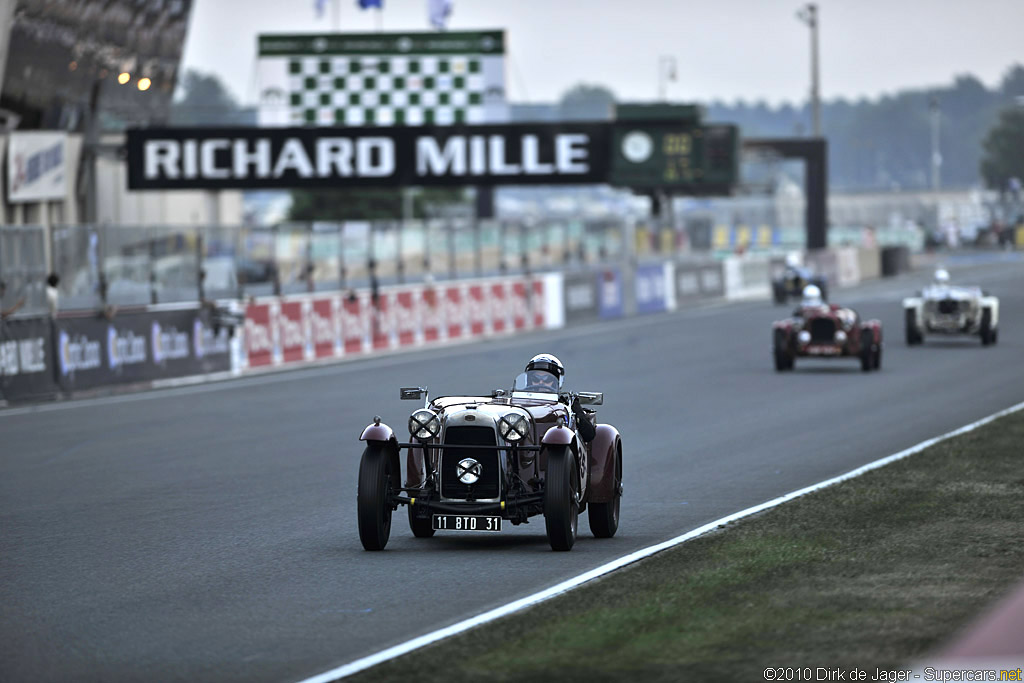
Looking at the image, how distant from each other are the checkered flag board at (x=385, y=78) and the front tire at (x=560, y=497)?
30.0 m

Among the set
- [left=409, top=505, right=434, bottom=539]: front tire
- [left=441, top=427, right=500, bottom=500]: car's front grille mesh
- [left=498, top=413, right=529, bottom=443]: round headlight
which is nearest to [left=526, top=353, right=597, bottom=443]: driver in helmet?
[left=498, top=413, right=529, bottom=443]: round headlight

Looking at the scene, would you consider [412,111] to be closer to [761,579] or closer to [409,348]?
[409,348]

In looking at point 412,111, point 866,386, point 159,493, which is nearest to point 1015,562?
point 159,493

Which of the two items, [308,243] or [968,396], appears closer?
[968,396]

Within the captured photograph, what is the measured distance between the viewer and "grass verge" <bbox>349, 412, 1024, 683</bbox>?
Result: 6.68 meters

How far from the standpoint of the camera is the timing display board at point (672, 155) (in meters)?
39.1

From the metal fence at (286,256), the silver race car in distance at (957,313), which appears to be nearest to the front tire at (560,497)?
the metal fence at (286,256)

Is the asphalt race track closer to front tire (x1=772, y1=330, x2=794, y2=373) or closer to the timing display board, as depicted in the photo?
front tire (x1=772, y1=330, x2=794, y2=373)

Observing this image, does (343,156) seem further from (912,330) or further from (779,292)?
(912,330)

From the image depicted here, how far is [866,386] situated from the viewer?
22422 mm

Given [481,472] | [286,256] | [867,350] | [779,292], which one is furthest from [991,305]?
[481,472]

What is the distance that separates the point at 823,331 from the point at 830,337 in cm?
14

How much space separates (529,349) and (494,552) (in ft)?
A: 69.5

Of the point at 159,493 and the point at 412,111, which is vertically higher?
the point at 412,111
